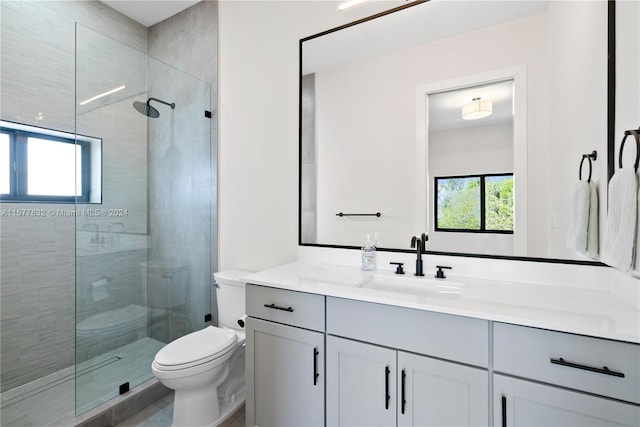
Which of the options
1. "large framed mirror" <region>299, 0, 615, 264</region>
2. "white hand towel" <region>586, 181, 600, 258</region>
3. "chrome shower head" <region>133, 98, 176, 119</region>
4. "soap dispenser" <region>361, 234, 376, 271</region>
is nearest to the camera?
"white hand towel" <region>586, 181, 600, 258</region>

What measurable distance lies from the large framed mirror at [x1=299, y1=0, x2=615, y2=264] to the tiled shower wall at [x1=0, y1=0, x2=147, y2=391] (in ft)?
5.04

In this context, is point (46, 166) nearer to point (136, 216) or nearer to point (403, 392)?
point (136, 216)

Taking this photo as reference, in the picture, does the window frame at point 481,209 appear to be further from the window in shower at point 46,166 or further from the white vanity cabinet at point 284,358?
the window in shower at point 46,166

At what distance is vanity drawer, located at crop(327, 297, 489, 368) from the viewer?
40.9 inches

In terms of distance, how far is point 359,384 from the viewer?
4.10 feet

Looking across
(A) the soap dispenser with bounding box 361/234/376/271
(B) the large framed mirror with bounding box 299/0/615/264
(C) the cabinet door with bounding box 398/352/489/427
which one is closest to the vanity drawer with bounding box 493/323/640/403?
(C) the cabinet door with bounding box 398/352/489/427

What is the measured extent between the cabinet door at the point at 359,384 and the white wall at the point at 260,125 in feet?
2.78

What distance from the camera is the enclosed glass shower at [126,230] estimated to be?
185 cm

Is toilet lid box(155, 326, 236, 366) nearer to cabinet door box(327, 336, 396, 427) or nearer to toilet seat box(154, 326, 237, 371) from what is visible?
toilet seat box(154, 326, 237, 371)

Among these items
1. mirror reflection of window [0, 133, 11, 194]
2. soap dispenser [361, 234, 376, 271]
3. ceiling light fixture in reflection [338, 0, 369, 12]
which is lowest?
soap dispenser [361, 234, 376, 271]

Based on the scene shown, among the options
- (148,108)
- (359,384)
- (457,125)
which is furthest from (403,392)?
(148,108)

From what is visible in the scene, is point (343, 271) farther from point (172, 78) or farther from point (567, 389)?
point (172, 78)

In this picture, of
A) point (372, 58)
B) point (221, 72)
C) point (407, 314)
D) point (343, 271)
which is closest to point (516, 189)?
point (407, 314)

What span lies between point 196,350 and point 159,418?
1.85 feet
